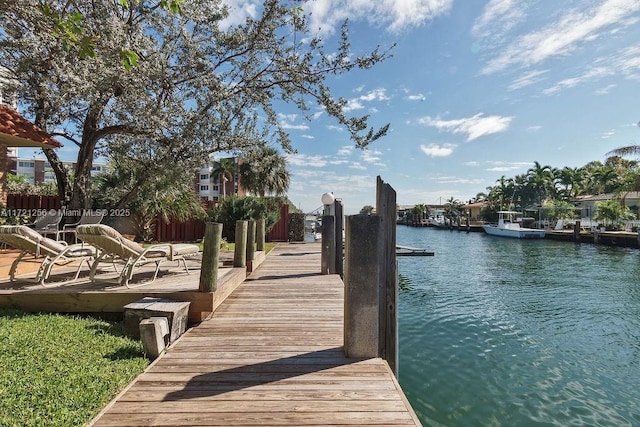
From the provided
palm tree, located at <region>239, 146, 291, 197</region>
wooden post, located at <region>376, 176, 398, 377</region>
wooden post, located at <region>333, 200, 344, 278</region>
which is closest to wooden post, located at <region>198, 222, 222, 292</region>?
wooden post, located at <region>376, 176, 398, 377</region>

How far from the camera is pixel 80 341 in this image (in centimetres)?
375

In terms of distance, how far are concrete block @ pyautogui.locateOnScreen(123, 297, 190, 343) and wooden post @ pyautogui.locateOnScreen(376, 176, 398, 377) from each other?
2.31 metres

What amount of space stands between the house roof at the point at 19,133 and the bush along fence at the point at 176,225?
402 centimetres

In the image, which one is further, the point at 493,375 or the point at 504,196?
the point at 504,196

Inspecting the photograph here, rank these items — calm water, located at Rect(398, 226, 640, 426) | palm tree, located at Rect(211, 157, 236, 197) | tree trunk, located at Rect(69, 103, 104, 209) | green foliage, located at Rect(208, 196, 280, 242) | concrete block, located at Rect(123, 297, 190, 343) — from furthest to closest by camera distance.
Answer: palm tree, located at Rect(211, 157, 236, 197) < green foliage, located at Rect(208, 196, 280, 242) < tree trunk, located at Rect(69, 103, 104, 209) < calm water, located at Rect(398, 226, 640, 426) < concrete block, located at Rect(123, 297, 190, 343)

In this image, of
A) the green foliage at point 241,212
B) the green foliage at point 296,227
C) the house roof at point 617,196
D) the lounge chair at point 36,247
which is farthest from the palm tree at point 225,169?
the house roof at point 617,196

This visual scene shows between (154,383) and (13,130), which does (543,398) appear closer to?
(154,383)

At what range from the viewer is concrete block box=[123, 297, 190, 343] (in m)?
3.94

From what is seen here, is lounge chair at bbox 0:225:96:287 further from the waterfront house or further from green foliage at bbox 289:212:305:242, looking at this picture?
the waterfront house

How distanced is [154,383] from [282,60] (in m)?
9.52

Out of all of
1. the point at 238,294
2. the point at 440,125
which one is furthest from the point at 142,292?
the point at 440,125

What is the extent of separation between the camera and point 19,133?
8477 millimetres

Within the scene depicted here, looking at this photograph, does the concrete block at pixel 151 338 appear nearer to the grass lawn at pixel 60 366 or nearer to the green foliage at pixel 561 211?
the grass lawn at pixel 60 366

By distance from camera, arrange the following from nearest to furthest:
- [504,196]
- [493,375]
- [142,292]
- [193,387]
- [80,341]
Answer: [193,387] → [80,341] → [142,292] → [493,375] → [504,196]
